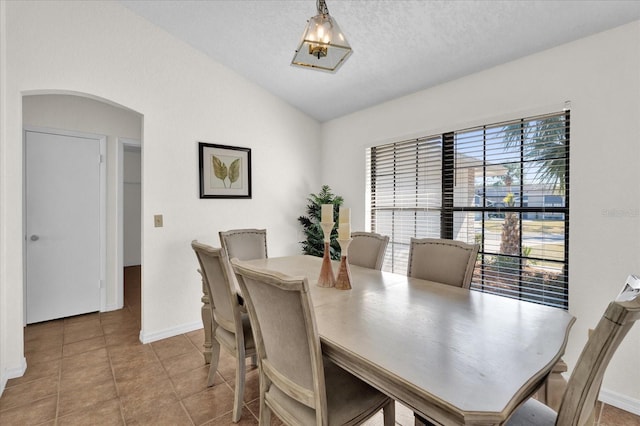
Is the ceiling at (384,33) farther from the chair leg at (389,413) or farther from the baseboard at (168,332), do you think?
the baseboard at (168,332)

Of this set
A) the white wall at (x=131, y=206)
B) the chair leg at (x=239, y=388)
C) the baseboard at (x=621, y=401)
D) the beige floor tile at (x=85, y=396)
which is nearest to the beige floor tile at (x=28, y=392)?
the beige floor tile at (x=85, y=396)

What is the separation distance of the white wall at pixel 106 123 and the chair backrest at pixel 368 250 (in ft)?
9.42

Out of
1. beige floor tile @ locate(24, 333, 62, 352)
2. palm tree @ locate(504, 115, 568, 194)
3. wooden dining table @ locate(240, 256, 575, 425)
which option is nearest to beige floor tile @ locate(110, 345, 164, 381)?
beige floor tile @ locate(24, 333, 62, 352)

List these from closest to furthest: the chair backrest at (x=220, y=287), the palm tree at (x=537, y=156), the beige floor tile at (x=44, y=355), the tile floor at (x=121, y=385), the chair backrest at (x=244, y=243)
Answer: the chair backrest at (x=220, y=287), the tile floor at (x=121, y=385), the palm tree at (x=537, y=156), the beige floor tile at (x=44, y=355), the chair backrest at (x=244, y=243)

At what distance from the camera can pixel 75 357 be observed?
2695 mm

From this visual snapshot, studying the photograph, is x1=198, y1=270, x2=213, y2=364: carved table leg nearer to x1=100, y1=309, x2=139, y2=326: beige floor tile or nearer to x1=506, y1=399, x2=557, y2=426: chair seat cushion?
x1=100, y1=309, x2=139, y2=326: beige floor tile

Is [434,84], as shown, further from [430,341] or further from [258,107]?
[430,341]

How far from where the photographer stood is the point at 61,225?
3.51 metres

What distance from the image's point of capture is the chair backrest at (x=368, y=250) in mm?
2559

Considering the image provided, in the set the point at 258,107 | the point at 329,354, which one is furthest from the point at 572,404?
the point at 258,107

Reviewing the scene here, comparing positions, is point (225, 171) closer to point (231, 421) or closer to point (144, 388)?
point (144, 388)

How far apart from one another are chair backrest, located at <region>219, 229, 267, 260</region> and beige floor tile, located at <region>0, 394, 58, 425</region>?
5.14 ft

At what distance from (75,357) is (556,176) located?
4.31 metres

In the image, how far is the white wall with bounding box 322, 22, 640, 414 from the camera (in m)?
1.98
